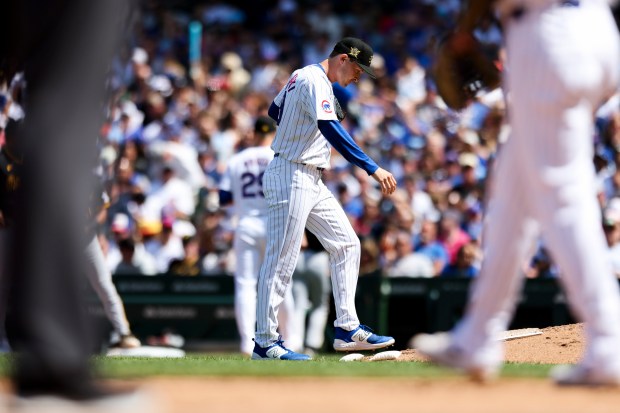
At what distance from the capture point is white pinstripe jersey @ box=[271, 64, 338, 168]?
8.43 metres

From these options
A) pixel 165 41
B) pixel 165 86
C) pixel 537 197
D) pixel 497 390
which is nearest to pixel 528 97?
pixel 537 197

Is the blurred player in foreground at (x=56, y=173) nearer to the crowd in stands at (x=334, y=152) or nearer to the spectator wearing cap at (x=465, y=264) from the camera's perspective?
the crowd in stands at (x=334, y=152)

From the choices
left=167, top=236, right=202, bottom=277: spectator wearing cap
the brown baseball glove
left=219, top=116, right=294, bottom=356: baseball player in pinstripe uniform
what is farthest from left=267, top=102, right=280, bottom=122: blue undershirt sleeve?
left=167, top=236, right=202, bottom=277: spectator wearing cap

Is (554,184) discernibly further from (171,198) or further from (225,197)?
(171,198)

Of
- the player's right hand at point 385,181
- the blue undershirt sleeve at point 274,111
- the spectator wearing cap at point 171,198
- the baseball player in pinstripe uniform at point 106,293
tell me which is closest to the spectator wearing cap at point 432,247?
the spectator wearing cap at point 171,198

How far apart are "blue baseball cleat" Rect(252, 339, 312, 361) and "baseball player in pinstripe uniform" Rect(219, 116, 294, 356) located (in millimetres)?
2887

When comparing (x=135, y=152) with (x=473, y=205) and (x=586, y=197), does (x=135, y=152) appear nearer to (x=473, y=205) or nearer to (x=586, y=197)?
(x=473, y=205)

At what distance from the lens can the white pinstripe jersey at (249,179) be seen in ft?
38.0

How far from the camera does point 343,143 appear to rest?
820cm

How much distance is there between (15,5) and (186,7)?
771 inches

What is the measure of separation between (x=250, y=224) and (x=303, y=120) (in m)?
3.27

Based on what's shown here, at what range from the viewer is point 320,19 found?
2247 centimetres

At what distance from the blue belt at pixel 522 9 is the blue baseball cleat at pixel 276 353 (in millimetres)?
3985

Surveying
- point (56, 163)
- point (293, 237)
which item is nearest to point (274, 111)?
point (293, 237)
